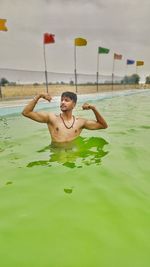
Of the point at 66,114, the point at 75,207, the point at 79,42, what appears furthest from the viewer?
the point at 79,42

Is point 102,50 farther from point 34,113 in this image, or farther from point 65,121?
point 34,113

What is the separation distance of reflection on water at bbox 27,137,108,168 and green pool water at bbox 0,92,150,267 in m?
0.02

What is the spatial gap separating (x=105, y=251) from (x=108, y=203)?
84 cm

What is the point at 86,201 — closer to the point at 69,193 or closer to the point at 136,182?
the point at 69,193

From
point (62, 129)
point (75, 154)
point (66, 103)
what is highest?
point (66, 103)

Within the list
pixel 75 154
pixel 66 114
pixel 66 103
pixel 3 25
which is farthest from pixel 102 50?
pixel 75 154

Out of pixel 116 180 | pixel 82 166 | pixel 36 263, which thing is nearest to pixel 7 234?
pixel 36 263

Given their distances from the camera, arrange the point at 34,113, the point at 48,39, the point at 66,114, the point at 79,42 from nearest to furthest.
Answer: the point at 34,113 < the point at 66,114 < the point at 48,39 < the point at 79,42

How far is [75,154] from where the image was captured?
462cm

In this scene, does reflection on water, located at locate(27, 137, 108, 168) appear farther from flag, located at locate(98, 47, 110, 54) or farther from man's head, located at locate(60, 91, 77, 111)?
flag, located at locate(98, 47, 110, 54)

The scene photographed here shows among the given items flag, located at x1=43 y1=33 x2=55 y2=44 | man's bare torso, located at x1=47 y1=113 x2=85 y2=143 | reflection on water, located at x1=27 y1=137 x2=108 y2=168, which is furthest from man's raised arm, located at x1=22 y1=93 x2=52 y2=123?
flag, located at x1=43 y1=33 x2=55 y2=44

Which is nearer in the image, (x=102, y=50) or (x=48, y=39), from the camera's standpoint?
(x=48, y=39)

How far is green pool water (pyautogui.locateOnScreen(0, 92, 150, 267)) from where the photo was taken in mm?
1878

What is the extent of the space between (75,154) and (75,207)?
6.64 feet
